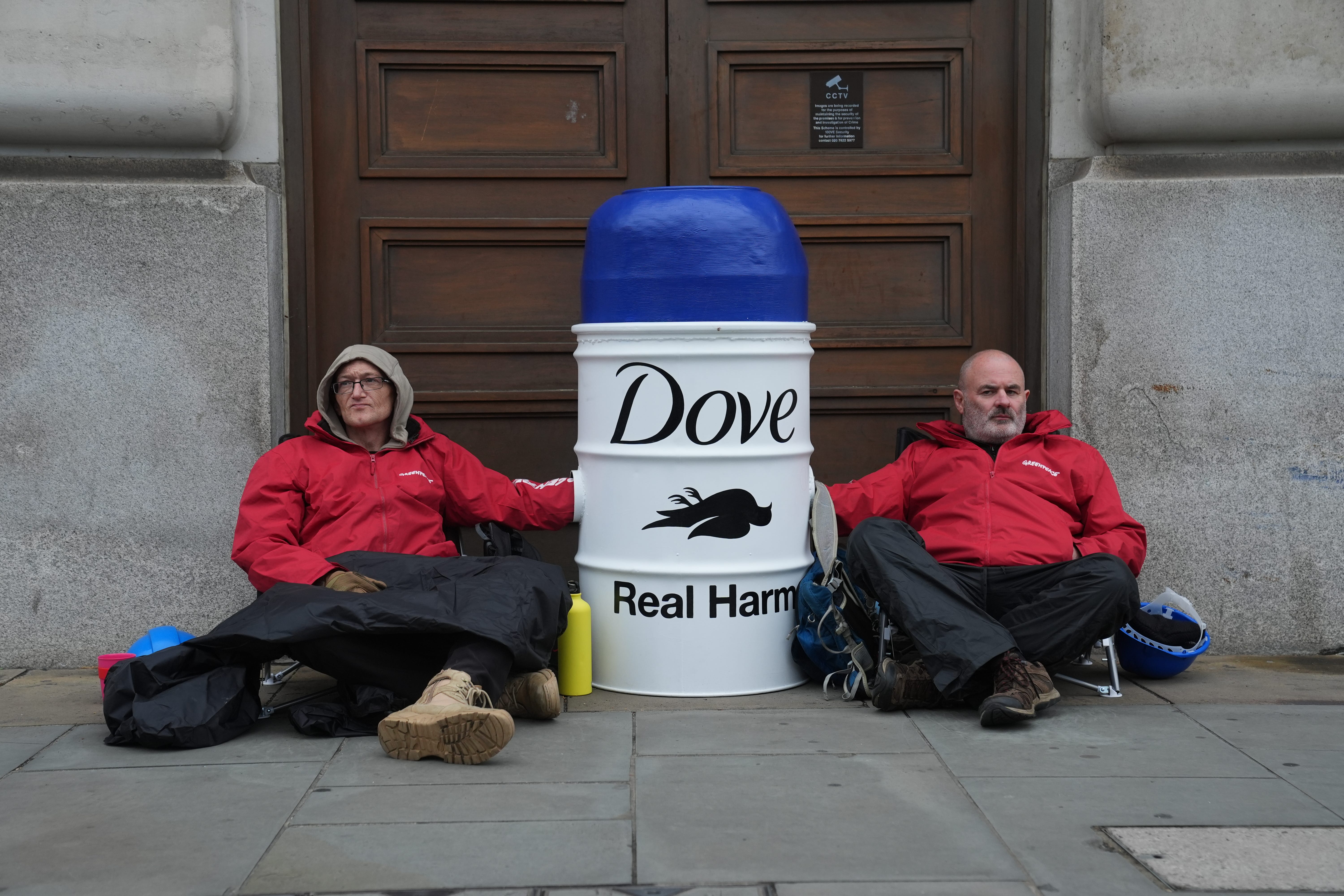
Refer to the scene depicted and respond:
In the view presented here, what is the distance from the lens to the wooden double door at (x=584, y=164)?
5.10 meters

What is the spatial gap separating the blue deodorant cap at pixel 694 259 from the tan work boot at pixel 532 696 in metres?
1.19

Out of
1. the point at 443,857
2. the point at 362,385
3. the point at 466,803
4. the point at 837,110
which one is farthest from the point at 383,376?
the point at 837,110

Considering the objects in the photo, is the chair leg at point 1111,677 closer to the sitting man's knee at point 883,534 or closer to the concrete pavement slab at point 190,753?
the sitting man's knee at point 883,534

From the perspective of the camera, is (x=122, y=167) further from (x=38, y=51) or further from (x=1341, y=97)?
(x=1341, y=97)

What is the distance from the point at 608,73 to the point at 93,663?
3072 mm

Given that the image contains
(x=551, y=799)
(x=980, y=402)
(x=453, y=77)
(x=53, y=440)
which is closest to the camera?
(x=551, y=799)

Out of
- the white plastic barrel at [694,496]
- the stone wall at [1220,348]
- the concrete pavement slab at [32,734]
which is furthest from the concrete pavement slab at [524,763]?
the stone wall at [1220,348]

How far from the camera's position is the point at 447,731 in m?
3.34

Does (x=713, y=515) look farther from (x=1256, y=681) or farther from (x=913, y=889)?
(x=1256, y=681)

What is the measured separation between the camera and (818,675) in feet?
14.5

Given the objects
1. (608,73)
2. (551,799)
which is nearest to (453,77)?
(608,73)

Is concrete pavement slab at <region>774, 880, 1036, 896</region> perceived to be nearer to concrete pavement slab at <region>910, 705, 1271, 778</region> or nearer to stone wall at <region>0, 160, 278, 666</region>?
concrete pavement slab at <region>910, 705, 1271, 778</region>

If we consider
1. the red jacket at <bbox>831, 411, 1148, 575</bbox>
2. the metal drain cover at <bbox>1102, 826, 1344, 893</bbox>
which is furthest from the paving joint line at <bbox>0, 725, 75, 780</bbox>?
the metal drain cover at <bbox>1102, 826, 1344, 893</bbox>

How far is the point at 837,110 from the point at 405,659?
9.39ft
